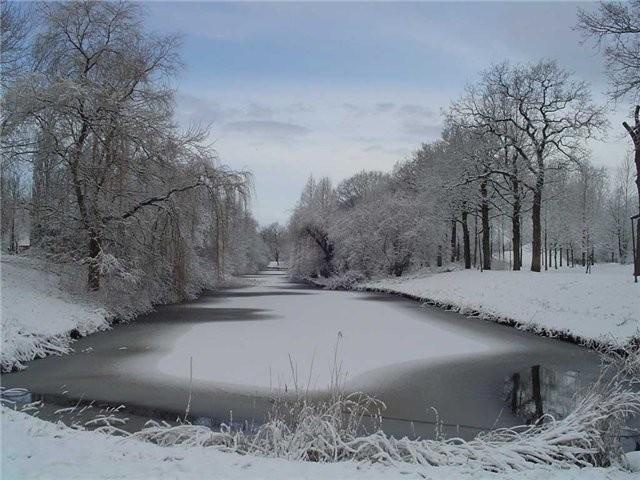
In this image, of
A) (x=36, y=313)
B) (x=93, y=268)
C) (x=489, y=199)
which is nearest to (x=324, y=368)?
(x=36, y=313)

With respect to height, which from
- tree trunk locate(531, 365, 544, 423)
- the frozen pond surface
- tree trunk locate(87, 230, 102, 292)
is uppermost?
tree trunk locate(87, 230, 102, 292)

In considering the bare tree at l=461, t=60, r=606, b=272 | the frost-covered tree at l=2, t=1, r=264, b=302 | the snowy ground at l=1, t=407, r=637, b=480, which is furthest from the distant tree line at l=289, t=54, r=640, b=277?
the snowy ground at l=1, t=407, r=637, b=480

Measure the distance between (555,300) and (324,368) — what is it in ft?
31.8

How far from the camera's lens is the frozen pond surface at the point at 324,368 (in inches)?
276

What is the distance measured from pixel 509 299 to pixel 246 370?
1166cm

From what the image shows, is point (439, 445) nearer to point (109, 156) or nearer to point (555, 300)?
point (555, 300)

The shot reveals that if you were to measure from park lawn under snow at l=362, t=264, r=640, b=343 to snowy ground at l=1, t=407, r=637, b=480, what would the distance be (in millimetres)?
8372

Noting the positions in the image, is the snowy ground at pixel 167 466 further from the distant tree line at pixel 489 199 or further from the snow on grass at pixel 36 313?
the distant tree line at pixel 489 199

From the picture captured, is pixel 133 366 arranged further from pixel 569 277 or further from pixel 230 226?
pixel 569 277

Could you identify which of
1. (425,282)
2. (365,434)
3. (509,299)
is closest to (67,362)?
(365,434)

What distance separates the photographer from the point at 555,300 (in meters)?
15.6

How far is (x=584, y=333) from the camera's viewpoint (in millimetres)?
12336

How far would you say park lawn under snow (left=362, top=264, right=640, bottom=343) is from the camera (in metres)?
12.3

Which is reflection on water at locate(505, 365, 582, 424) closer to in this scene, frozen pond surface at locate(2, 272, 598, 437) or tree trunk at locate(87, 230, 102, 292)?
frozen pond surface at locate(2, 272, 598, 437)
